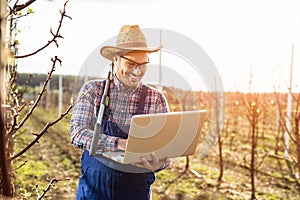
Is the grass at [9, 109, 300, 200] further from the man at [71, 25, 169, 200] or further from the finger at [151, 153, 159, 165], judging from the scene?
the finger at [151, 153, 159, 165]

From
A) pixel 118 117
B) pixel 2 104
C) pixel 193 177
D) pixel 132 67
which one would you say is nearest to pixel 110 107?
pixel 118 117

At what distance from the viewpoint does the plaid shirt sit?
6.14 feet

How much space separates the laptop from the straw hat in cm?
38

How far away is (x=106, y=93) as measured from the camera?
1825 millimetres

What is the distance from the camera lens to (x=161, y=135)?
194cm

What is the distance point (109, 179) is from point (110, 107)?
0.37m

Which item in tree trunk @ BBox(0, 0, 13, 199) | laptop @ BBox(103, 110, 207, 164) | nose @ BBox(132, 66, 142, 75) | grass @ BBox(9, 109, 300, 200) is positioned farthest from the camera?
grass @ BBox(9, 109, 300, 200)

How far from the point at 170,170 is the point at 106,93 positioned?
5.81 meters

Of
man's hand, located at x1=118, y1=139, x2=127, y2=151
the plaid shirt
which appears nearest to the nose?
the plaid shirt

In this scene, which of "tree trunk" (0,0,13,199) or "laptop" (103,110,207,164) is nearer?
"tree trunk" (0,0,13,199)

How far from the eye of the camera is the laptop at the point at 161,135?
70.2 inches

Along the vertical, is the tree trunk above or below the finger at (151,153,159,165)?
above

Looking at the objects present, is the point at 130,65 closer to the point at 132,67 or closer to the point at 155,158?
the point at 132,67

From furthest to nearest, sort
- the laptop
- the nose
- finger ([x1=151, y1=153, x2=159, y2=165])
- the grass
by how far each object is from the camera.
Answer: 1. the grass
2. the nose
3. finger ([x1=151, y1=153, x2=159, y2=165])
4. the laptop
